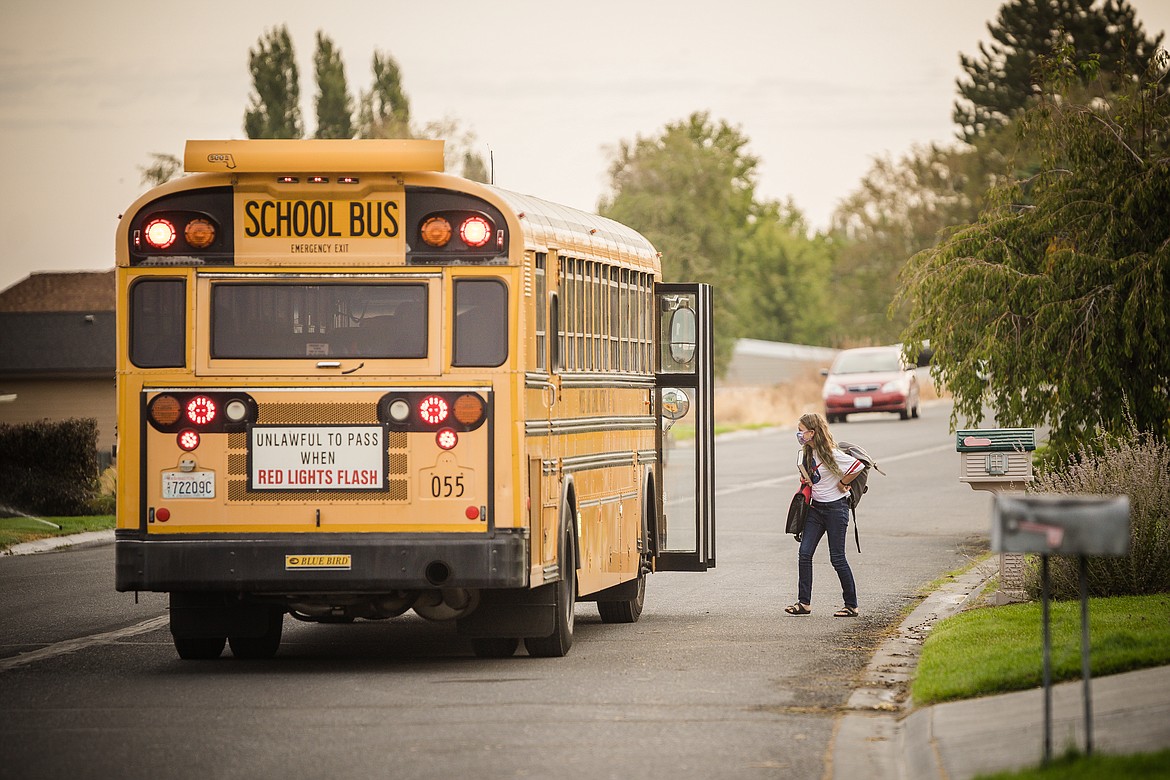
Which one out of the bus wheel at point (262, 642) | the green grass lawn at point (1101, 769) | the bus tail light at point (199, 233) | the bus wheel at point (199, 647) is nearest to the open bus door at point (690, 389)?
the bus wheel at point (262, 642)

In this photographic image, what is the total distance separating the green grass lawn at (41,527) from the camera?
2423cm

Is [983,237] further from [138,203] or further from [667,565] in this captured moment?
[138,203]

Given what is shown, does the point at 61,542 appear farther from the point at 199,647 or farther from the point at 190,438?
the point at 190,438

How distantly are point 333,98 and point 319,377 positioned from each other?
61.6 meters

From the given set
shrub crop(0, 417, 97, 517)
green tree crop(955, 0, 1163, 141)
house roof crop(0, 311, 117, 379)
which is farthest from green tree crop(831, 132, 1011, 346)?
shrub crop(0, 417, 97, 517)

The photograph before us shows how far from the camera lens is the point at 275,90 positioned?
70.5 m

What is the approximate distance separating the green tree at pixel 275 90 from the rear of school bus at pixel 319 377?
59.8 m

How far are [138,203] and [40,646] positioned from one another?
12.4 ft

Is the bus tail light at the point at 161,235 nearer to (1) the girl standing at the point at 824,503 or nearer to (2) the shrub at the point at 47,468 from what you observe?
(1) the girl standing at the point at 824,503

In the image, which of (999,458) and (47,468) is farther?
(47,468)

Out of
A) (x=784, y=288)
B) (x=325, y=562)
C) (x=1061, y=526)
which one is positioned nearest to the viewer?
(x=1061, y=526)

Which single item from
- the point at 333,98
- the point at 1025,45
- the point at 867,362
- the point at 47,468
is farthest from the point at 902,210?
the point at 47,468

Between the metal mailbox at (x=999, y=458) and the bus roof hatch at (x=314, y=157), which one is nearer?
the bus roof hatch at (x=314, y=157)

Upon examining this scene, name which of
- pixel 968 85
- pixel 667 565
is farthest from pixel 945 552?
pixel 968 85
